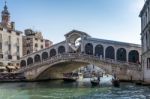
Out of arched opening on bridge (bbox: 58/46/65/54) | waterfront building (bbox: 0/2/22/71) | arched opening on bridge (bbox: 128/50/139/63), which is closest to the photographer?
arched opening on bridge (bbox: 128/50/139/63)

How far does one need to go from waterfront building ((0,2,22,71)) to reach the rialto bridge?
4169mm

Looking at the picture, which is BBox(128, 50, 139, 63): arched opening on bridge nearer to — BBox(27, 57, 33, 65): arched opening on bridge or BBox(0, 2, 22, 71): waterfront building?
BBox(27, 57, 33, 65): arched opening on bridge

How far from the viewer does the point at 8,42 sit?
39156 mm

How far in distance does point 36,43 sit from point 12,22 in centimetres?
515

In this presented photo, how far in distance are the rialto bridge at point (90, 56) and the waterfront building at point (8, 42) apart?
4169mm

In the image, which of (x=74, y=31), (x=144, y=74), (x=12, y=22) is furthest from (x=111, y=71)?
(x=12, y=22)

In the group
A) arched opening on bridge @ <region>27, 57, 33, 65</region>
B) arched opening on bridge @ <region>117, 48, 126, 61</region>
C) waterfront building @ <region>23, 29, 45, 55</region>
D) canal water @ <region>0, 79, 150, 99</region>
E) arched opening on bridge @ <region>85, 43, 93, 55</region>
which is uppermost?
waterfront building @ <region>23, 29, 45, 55</region>

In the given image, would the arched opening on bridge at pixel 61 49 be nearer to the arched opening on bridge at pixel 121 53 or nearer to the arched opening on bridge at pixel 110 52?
the arched opening on bridge at pixel 110 52

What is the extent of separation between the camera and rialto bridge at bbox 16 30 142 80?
Answer: 27797 mm

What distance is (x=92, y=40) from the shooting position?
32.0m

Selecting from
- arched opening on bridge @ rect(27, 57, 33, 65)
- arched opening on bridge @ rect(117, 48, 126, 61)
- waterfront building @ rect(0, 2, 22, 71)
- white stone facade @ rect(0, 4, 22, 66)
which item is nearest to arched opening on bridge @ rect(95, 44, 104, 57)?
arched opening on bridge @ rect(117, 48, 126, 61)

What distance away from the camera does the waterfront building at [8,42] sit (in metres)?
37.8

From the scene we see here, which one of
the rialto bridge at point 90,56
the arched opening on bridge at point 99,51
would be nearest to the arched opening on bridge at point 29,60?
the rialto bridge at point 90,56

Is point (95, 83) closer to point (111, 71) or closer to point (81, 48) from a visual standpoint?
point (111, 71)
